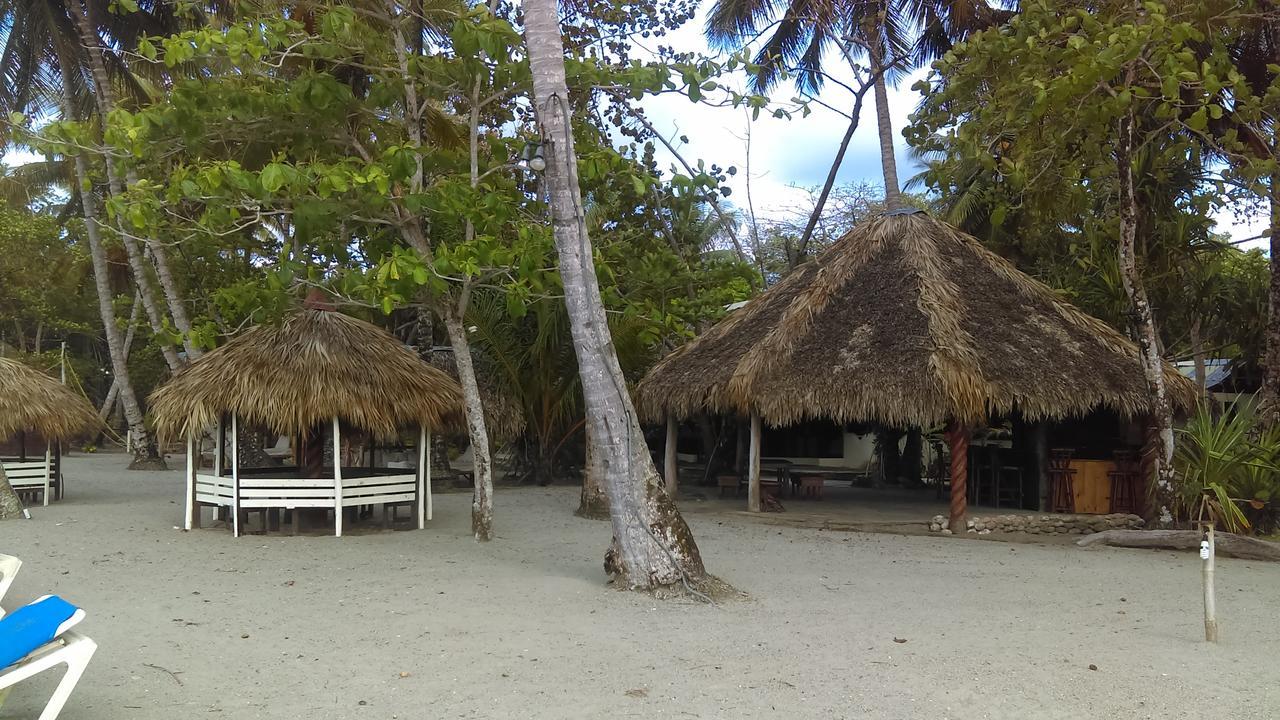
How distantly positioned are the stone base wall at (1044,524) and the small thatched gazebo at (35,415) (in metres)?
11.6

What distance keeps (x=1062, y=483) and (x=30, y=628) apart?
11848 mm

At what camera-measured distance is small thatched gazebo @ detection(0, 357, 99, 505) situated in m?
13.0

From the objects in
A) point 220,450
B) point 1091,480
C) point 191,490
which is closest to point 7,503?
point 191,490

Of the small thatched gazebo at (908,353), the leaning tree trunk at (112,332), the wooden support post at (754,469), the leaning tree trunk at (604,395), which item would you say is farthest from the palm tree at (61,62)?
the leaning tree trunk at (604,395)

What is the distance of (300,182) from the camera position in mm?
8383

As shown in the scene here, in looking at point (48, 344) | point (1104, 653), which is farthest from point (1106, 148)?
point (48, 344)

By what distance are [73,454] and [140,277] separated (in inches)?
499

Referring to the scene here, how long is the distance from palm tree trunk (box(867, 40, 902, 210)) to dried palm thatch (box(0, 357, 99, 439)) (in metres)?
13.1

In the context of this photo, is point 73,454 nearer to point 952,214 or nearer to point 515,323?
point 515,323

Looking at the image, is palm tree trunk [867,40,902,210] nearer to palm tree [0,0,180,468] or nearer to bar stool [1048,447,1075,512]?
bar stool [1048,447,1075,512]

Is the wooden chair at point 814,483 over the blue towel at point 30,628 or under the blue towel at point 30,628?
under

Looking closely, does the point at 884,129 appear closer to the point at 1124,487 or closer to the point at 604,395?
the point at 1124,487

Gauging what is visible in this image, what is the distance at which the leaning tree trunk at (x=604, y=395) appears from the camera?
7.35m

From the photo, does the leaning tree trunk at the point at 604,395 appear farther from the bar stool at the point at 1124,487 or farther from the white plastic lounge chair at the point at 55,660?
the bar stool at the point at 1124,487
